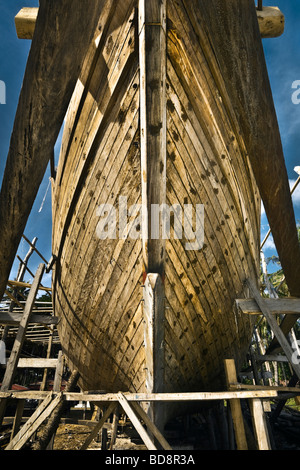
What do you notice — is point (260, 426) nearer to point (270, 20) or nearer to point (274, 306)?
point (274, 306)

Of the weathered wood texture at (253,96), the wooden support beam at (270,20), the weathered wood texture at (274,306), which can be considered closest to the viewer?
the weathered wood texture at (253,96)

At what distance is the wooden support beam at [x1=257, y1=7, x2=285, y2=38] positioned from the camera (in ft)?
13.3

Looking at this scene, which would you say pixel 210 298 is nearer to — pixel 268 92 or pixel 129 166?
pixel 129 166

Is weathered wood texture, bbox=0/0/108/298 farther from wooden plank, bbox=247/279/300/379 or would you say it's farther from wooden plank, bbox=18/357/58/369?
wooden plank, bbox=18/357/58/369

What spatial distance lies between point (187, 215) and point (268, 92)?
124cm

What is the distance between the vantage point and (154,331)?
2602mm

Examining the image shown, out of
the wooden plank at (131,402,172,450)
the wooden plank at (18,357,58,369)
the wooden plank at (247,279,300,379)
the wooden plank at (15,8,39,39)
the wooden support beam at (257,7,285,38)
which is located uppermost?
the wooden plank at (15,8,39,39)

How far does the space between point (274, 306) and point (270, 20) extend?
4.00 m

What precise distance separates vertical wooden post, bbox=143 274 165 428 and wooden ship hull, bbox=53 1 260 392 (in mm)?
45

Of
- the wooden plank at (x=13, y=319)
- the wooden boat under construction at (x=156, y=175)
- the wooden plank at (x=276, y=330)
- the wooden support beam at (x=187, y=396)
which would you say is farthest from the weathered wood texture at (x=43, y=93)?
the wooden plank at (x=276, y=330)

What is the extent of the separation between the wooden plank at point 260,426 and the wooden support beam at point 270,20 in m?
4.82

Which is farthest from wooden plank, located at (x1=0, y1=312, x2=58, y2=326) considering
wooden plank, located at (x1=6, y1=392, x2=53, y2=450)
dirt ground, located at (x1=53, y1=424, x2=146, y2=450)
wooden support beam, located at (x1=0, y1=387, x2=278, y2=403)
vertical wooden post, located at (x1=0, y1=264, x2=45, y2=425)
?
dirt ground, located at (x1=53, y1=424, x2=146, y2=450)

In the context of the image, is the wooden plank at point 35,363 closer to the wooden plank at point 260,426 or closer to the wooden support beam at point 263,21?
the wooden plank at point 260,426

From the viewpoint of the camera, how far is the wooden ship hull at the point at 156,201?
227cm
